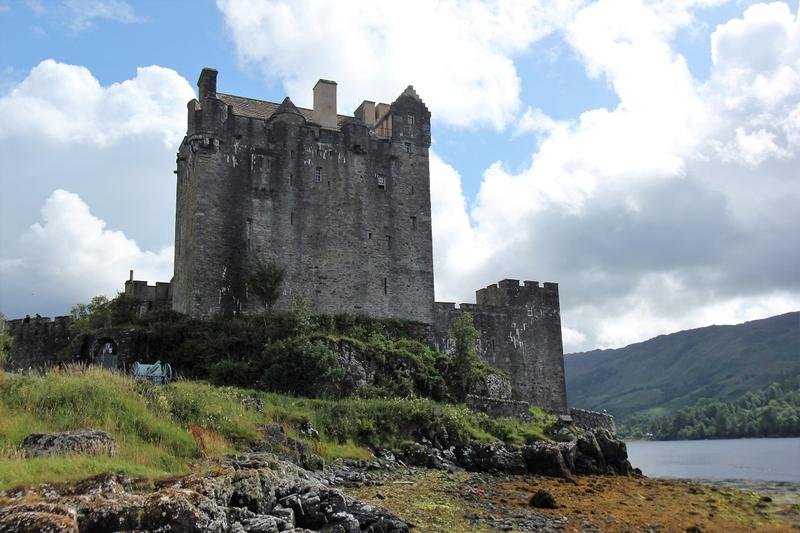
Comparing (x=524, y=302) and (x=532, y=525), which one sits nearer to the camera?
(x=532, y=525)

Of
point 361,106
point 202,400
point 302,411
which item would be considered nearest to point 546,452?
point 302,411

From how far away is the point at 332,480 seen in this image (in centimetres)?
2012

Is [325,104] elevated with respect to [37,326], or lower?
elevated

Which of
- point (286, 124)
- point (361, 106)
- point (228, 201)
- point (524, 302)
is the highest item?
point (361, 106)

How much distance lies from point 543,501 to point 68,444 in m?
12.0

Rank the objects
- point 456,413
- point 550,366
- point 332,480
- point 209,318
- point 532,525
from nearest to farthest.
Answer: point 532,525
point 332,480
point 456,413
point 209,318
point 550,366

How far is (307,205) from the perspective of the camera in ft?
128

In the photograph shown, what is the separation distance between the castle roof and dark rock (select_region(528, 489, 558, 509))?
2652 centimetres

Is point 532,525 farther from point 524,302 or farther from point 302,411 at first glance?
point 524,302

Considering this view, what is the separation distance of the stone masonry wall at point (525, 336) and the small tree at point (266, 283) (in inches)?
403

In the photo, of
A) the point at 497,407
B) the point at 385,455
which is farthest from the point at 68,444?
the point at 497,407

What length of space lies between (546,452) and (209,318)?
17110 millimetres

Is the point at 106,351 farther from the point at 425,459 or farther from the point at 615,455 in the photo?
the point at 615,455

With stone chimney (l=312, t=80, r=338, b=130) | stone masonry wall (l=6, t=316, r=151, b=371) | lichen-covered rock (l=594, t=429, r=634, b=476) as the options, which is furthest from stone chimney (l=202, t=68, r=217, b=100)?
lichen-covered rock (l=594, t=429, r=634, b=476)
